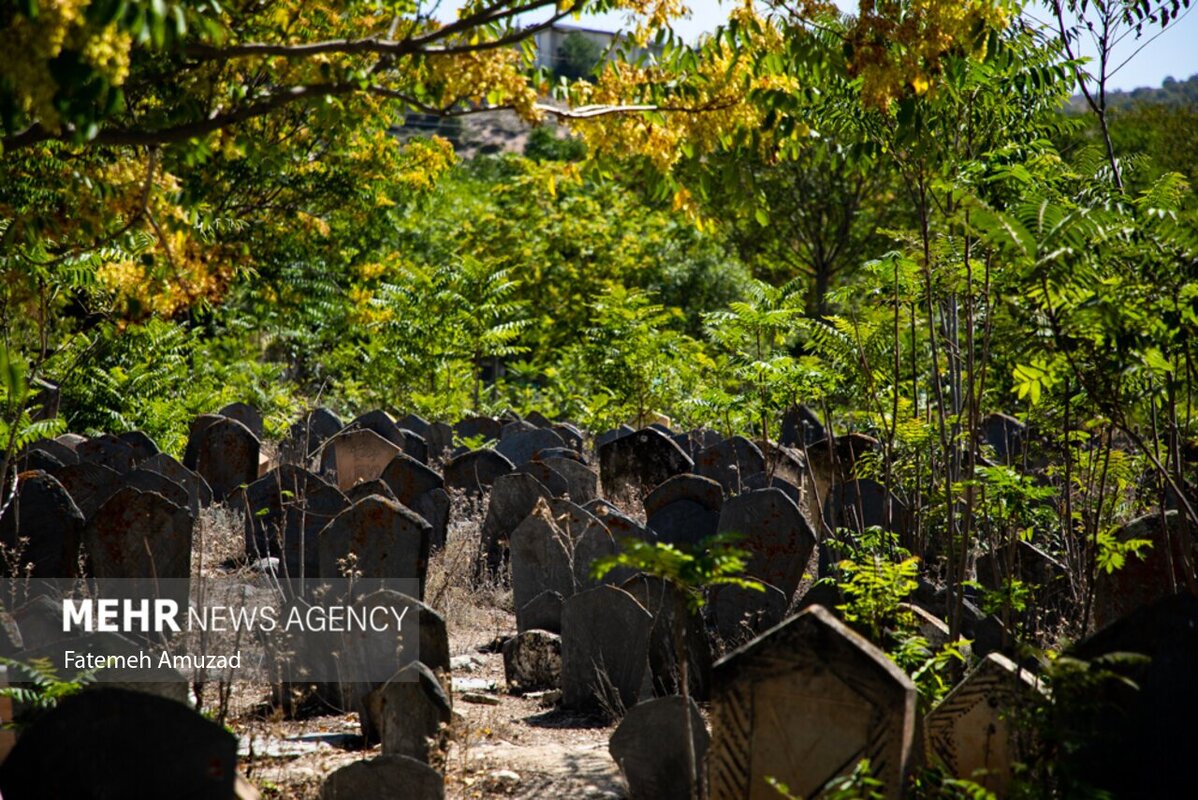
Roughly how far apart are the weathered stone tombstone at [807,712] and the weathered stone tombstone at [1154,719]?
545mm

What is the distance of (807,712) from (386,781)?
1.41 metres

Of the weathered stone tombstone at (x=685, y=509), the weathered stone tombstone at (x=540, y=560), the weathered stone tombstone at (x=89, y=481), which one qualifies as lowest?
the weathered stone tombstone at (x=540, y=560)

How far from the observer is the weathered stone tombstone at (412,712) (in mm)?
4129

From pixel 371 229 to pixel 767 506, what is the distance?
1218cm

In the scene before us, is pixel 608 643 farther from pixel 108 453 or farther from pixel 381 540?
pixel 108 453

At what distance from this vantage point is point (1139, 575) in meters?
5.43

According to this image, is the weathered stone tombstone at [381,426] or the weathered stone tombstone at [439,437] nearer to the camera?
the weathered stone tombstone at [381,426]

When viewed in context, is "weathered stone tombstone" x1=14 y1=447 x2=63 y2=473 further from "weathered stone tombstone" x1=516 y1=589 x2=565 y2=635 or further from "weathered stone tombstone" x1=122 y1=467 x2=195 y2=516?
"weathered stone tombstone" x1=516 y1=589 x2=565 y2=635

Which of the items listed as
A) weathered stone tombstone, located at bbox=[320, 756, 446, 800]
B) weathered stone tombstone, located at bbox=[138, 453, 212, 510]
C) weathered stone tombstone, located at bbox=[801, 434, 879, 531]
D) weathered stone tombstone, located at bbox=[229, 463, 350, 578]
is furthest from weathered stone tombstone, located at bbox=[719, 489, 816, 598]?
weathered stone tombstone, located at bbox=[138, 453, 212, 510]

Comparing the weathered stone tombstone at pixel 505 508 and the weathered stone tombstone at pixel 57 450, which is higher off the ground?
the weathered stone tombstone at pixel 57 450

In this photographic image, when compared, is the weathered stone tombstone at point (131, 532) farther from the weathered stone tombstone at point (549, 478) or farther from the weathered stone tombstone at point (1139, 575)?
the weathered stone tombstone at point (1139, 575)

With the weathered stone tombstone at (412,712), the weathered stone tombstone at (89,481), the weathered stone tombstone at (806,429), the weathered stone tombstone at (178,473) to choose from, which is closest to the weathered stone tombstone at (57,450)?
the weathered stone tombstone at (178,473)

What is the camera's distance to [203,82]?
15.3 feet

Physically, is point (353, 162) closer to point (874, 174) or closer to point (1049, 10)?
point (1049, 10)
